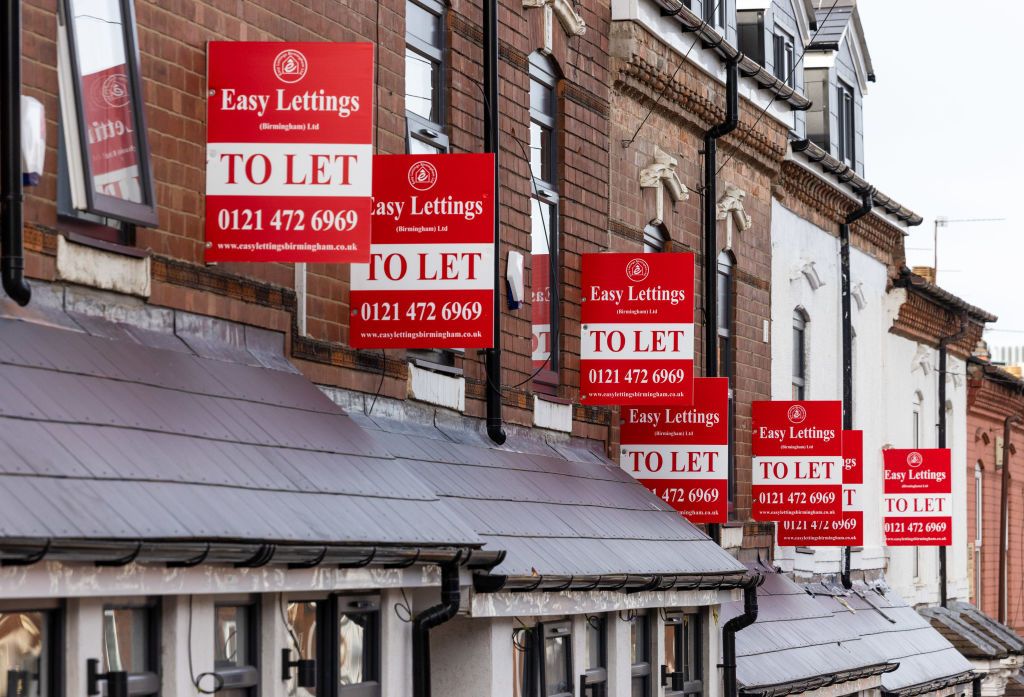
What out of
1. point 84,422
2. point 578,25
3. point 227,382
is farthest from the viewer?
point 578,25

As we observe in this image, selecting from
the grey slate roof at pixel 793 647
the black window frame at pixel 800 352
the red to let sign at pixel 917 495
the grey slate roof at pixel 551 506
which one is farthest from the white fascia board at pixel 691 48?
the red to let sign at pixel 917 495

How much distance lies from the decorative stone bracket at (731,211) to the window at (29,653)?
1704 cm

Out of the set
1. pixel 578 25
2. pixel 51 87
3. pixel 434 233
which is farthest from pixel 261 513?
pixel 578 25

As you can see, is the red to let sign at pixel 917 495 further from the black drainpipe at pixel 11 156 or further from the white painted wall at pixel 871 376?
the black drainpipe at pixel 11 156

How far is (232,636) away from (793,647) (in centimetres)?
1388

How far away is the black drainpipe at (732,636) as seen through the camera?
70.4 ft

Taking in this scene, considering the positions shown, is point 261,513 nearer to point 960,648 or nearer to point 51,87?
point 51,87

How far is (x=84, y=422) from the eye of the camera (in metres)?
10.3

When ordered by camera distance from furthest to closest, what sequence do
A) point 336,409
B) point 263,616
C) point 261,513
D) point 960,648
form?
point 960,648 → point 336,409 → point 263,616 → point 261,513

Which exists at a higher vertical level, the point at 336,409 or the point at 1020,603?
the point at 336,409

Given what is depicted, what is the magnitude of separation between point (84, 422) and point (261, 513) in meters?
1.17

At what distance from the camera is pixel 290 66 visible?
12930 mm

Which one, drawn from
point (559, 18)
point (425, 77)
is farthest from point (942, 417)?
point (425, 77)

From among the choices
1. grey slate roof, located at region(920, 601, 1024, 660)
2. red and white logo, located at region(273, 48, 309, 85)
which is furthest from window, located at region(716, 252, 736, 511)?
red and white logo, located at region(273, 48, 309, 85)
